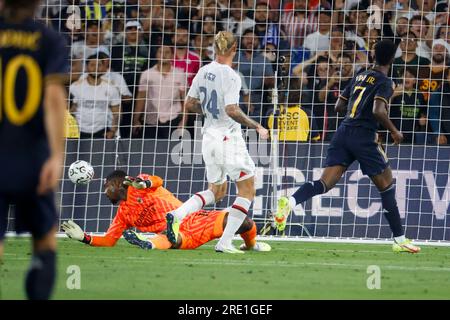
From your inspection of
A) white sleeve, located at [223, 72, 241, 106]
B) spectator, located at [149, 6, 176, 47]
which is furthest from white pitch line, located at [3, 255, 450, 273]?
spectator, located at [149, 6, 176, 47]

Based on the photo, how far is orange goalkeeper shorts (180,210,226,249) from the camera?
44.1ft

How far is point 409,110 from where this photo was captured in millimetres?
17703

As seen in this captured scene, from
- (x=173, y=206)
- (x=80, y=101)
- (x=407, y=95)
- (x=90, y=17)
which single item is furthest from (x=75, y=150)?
(x=407, y=95)

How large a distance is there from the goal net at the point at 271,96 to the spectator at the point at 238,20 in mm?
20

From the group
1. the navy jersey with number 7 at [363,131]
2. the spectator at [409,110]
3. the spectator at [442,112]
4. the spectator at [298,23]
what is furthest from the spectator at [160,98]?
the navy jersey with number 7 at [363,131]

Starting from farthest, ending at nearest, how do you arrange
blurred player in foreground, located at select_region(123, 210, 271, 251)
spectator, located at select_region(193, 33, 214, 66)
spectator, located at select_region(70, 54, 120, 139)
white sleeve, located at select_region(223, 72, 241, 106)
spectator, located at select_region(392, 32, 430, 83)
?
spectator, located at select_region(193, 33, 214, 66), spectator, located at select_region(392, 32, 430, 83), spectator, located at select_region(70, 54, 120, 139), blurred player in foreground, located at select_region(123, 210, 271, 251), white sleeve, located at select_region(223, 72, 241, 106)

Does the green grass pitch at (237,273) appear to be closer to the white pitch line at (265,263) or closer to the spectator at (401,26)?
the white pitch line at (265,263)

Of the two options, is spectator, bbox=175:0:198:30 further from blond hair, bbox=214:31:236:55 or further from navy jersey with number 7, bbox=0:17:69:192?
navy jersey with number 7, bbox=0:17:69:192

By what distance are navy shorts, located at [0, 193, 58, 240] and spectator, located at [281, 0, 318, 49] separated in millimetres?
11946

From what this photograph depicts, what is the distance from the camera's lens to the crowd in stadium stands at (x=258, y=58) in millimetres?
17594

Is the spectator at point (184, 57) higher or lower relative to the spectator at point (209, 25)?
lower

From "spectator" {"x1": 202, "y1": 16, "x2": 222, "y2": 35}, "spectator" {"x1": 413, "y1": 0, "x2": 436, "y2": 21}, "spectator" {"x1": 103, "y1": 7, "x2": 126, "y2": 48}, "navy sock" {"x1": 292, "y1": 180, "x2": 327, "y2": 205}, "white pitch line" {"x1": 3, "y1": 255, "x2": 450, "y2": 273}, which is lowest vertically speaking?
"white pitch line" {"x1": 3, "y1": 255, "x2": 450, "y2": 273}

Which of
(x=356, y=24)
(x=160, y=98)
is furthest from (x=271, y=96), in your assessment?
(x=356, y=24)

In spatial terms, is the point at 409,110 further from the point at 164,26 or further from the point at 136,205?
the point at 136,205
